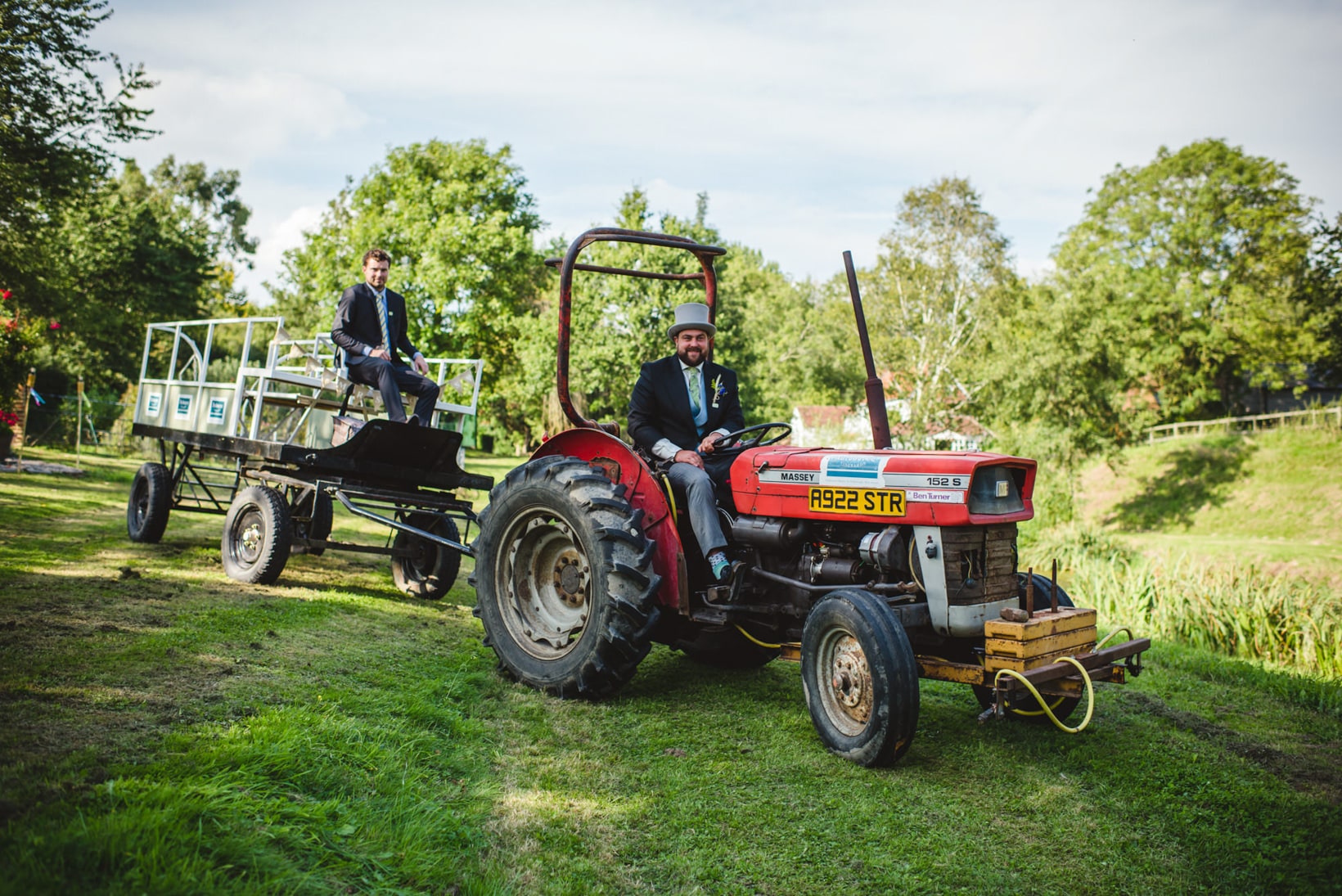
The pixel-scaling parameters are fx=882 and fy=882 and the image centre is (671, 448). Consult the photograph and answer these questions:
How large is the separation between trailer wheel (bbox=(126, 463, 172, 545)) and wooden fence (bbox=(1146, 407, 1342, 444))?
31.9 meters

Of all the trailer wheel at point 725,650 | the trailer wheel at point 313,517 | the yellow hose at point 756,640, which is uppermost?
the trailer wheel at point 313,517

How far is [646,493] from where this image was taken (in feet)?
16.2

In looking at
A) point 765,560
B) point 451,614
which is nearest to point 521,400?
point 451,614

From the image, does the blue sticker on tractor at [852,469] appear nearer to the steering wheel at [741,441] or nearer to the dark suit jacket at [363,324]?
the steering wheel at [741,441]

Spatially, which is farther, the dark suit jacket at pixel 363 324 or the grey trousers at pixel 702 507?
the dark suit jacket at pixel 363 324

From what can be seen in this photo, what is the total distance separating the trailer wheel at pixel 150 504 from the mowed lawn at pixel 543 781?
7.60 ft

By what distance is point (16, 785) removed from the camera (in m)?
2.40

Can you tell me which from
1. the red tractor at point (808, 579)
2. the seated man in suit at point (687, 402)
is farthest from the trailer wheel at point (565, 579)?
the seated man in suit at point (687, 402)

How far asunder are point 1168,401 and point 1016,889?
3848cm

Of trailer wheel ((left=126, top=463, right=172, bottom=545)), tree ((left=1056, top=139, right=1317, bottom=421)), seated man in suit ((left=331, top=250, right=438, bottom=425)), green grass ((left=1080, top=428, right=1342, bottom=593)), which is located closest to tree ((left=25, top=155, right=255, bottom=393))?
trailer wheel ((left=126, top=463, right=172, bottom=545))

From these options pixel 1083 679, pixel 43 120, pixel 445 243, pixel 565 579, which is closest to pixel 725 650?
pixel 565 579

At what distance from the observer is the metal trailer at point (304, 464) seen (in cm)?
659

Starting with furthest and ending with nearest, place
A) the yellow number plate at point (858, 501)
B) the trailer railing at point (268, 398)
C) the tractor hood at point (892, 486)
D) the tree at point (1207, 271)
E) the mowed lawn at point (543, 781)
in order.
→ the tree at point (1207, 271) < the trailer railing at point (268, 398) < the yellow number plate at point (858, 501) < the tractor hood at point (892, 486) < the mowed lawn at point (543, 781)

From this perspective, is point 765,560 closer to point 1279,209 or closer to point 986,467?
point 986,467
